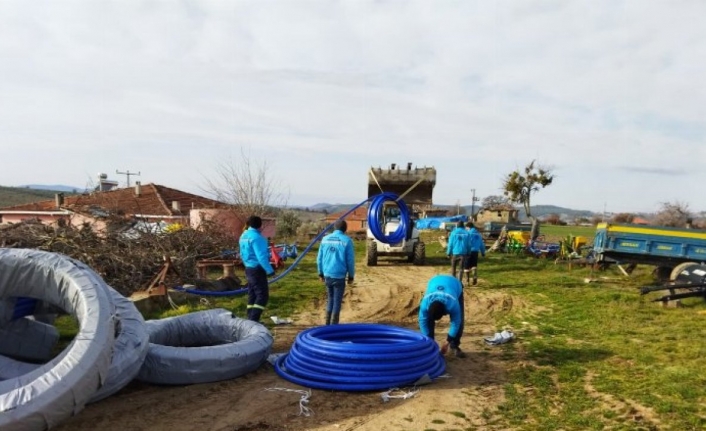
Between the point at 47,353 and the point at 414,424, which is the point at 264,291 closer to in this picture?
the point at 47,353

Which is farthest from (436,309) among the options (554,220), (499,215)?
(554,220)

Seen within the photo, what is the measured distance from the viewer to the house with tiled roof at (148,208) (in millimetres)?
18641

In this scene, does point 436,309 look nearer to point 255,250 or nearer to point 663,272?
point 255,250

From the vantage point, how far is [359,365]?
548 centimetres

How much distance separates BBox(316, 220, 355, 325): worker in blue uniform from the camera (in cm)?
761

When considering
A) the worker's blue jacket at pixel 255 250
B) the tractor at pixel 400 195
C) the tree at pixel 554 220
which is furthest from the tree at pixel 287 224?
the tree at pixel 554 220

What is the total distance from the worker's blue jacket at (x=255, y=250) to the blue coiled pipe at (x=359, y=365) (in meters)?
1.66

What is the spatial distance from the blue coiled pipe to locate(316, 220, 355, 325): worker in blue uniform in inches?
70.3

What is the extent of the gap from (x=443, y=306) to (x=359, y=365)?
138 cm

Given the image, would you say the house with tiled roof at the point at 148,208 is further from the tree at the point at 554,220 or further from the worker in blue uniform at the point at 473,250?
the tree at the point at 554,220

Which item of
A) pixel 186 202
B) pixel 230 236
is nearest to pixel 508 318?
pixel 230 236

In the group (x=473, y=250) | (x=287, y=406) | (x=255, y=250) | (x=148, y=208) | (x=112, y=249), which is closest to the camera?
(x=287, y=406)

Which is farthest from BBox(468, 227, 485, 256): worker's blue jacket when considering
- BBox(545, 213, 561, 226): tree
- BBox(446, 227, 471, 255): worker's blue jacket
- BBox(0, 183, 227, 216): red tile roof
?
BBox(545, 213, 561, 226): tree

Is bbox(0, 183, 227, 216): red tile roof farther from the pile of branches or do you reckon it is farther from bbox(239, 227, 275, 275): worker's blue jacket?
bbox(239, 227, 275, 275): worker's blue jacket
